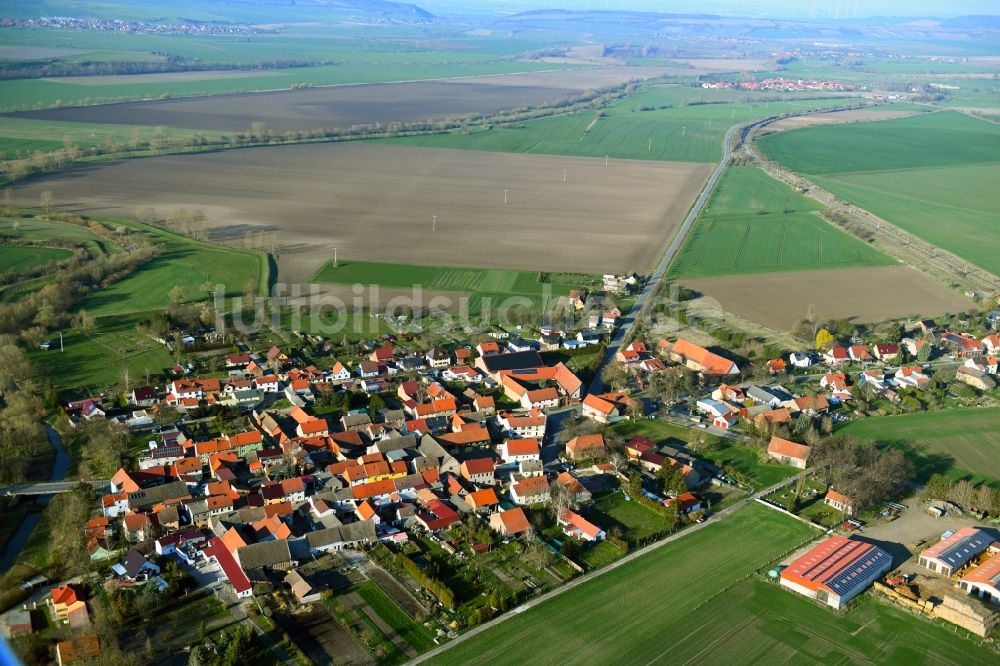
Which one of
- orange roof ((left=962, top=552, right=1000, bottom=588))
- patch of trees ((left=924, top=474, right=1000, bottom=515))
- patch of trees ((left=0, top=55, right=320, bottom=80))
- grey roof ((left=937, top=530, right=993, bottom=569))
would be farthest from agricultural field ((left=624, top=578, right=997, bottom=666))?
patch of trees ((left=0, top=55, right=320, bottom=80))

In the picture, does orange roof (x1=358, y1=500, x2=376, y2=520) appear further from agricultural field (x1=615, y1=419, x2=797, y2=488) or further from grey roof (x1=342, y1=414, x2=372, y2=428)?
agricultural field (x1=615, y1=419, x2=797, y2=488)

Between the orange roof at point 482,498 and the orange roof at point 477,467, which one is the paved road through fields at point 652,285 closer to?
the orange roof at point 477,467

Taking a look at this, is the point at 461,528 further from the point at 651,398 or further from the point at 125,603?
the point at 651,398

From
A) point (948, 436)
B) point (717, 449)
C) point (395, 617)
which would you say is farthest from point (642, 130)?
point (395, 617)

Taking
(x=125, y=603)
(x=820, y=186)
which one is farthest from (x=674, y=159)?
(x=125, y=603)

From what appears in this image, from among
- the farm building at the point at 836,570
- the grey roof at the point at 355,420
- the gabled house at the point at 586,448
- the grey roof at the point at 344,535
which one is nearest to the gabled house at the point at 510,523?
the grey roof at the point at 344,535
